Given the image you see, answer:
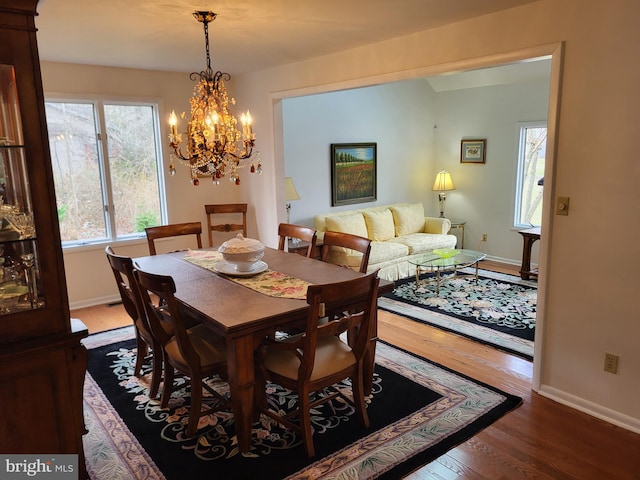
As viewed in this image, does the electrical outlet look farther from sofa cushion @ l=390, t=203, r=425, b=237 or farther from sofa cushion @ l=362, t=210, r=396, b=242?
sofa cushion @ l=390, t=203, r=425, b=237

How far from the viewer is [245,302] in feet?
8.29

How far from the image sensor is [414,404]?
292cm

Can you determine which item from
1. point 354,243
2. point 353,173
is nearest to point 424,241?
point 353,173

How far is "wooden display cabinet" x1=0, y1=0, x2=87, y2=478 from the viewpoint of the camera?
1750mm

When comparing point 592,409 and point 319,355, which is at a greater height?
point 319,355

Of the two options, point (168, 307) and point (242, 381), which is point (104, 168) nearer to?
point (168, 307)

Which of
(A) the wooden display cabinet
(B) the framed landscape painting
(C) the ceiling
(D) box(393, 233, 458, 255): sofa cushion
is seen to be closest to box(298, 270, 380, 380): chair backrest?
(A) the wooden display cabinet

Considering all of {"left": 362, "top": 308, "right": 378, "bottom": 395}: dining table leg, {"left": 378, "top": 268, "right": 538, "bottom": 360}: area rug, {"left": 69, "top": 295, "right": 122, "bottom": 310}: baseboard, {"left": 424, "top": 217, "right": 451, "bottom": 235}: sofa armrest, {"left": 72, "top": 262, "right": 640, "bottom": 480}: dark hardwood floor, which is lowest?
{"left": 72, "top": 262, "right": 640, "bottom": 480}: dark hardwood floor

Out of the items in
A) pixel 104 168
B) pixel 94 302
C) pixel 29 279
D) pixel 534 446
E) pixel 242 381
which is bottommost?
pixel 534 446

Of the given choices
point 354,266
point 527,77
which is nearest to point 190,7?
point 354,266

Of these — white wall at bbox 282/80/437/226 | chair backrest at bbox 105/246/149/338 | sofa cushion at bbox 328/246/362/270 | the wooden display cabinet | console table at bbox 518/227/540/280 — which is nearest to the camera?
the wooden display cabinet

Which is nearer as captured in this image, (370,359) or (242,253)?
(370,359)

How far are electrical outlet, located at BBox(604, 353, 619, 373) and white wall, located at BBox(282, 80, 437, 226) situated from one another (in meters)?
3.87

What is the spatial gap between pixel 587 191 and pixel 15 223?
2850 mm
